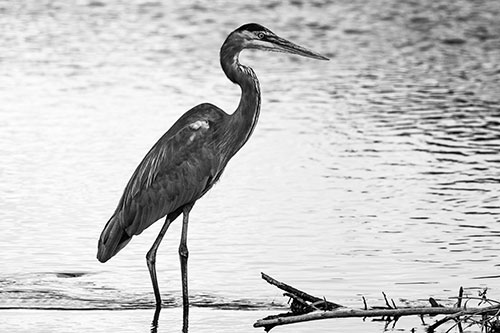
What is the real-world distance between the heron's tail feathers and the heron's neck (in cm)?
92

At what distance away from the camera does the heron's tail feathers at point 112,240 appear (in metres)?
8.62

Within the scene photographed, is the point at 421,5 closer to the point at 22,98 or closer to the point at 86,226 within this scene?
the point at 22,98

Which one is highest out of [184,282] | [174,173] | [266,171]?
[174,173]

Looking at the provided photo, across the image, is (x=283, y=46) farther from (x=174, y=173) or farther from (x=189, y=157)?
(x=174, y=173)

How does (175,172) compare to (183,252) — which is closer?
(183,252)

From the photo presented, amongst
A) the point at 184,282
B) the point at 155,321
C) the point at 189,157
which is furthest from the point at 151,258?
the point at 189,157

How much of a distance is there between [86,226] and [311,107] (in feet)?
19.7

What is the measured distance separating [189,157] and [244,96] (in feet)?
1.74

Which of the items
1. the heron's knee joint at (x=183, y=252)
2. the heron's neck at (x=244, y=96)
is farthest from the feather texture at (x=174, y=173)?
the heron's knee joint at (x=183, y=252)

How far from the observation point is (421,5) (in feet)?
88.7

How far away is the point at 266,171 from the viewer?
41.7ft

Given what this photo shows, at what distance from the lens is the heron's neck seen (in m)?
8.85

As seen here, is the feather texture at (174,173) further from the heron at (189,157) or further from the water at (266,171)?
the water at (266,171)

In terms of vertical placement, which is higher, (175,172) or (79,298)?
(175,172)
